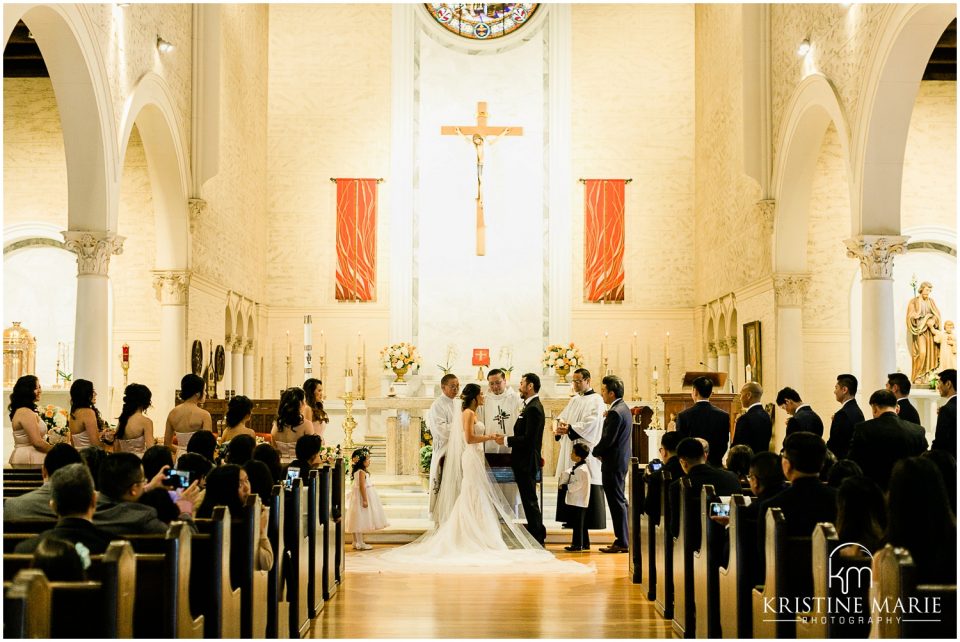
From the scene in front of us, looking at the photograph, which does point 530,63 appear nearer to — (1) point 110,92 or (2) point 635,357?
(2) point 635,357

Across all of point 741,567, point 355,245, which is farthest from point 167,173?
point 741,567

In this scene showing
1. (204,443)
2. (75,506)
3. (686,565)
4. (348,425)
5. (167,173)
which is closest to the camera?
(75,506)

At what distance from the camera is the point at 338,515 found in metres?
8.34

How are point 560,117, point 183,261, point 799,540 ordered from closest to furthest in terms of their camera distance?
point 799,540, point 183,261, point 560,117

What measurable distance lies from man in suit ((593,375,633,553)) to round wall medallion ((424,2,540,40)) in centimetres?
1248

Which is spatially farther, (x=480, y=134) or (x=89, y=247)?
(x=480, y=134)

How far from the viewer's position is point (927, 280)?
51.9ft

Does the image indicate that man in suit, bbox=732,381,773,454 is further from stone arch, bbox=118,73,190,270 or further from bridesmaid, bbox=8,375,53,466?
stone arch, bbox=118,73,190,270

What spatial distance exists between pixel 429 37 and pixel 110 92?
9.53m

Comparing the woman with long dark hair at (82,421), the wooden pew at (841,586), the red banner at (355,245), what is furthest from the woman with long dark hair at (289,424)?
the red banner at (355,245)

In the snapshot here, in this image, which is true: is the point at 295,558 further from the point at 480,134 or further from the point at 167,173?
the point at 480,134

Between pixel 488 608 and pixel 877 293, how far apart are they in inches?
262

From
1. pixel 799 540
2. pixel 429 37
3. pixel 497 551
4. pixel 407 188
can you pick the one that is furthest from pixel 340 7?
pixel 799 540

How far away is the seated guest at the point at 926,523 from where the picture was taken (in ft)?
11.2
